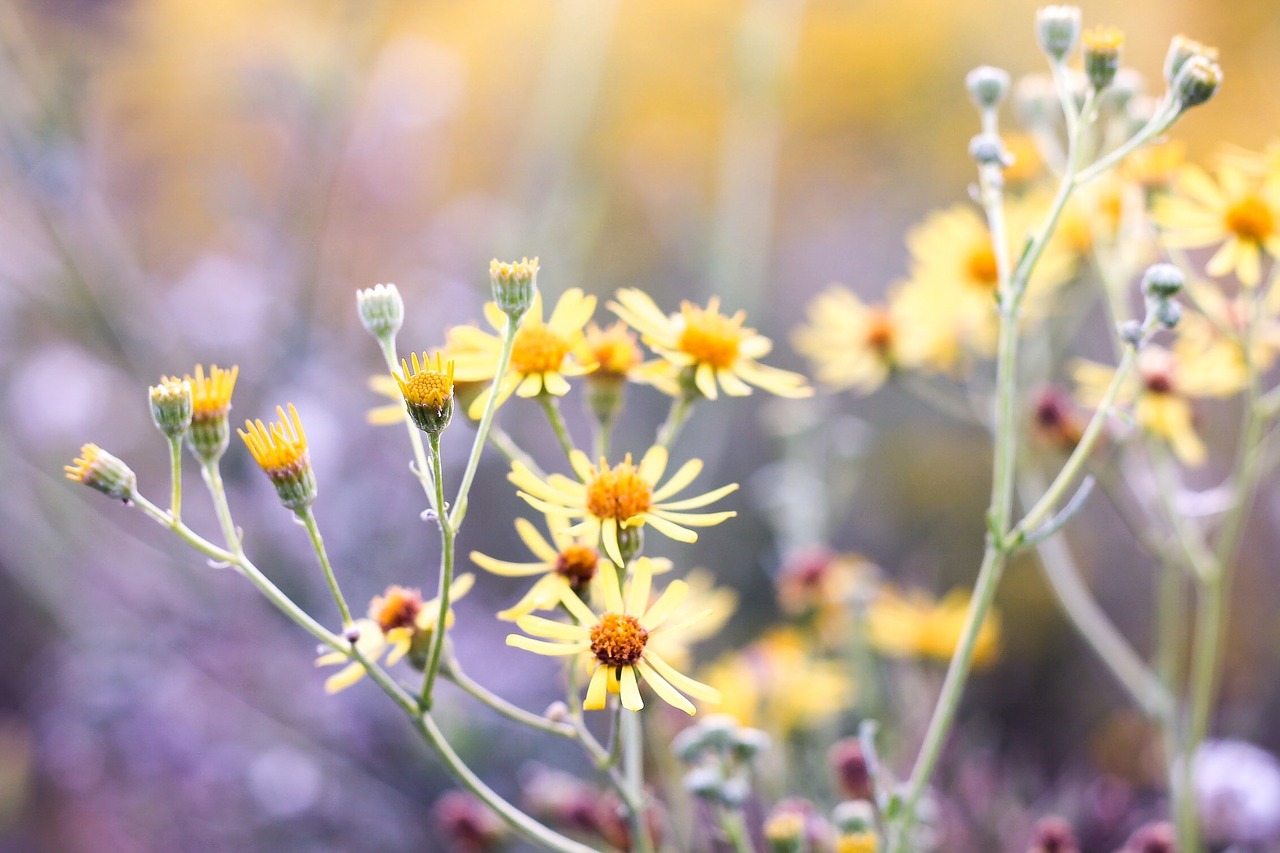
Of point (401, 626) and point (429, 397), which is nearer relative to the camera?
point (429, 397)

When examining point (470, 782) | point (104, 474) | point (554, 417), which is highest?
point (554, 417)

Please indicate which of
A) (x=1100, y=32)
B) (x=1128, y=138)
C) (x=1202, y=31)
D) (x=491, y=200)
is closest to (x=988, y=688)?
(x=1128, y=138)

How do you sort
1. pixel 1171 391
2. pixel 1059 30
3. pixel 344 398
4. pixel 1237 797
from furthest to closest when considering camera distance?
pixel 344 398 < pixel 1237 797 < pixel 1171 391 < pixel 1059 30

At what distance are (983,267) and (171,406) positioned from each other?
1.21 metres

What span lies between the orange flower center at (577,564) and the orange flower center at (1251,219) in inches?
37.5

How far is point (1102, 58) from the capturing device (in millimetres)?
1039

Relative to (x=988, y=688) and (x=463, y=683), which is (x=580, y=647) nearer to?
(x=463, y=683)

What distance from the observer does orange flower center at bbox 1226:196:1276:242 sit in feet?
4.09

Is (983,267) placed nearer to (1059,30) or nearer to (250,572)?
(1059,30)

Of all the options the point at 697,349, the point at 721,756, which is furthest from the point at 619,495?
the point at 721,756

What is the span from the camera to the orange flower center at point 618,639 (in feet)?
2.84

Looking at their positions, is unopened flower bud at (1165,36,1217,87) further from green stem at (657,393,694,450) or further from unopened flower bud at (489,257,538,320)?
unopened flower bud at (489,257,538,320)

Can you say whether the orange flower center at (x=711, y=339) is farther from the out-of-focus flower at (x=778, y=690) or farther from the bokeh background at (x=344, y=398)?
the bokeh background at (x=344, y=398)

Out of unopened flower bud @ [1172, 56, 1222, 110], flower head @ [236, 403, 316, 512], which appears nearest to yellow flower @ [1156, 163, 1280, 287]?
unopened flower bud @ [1172, 56, 1222, 110]
